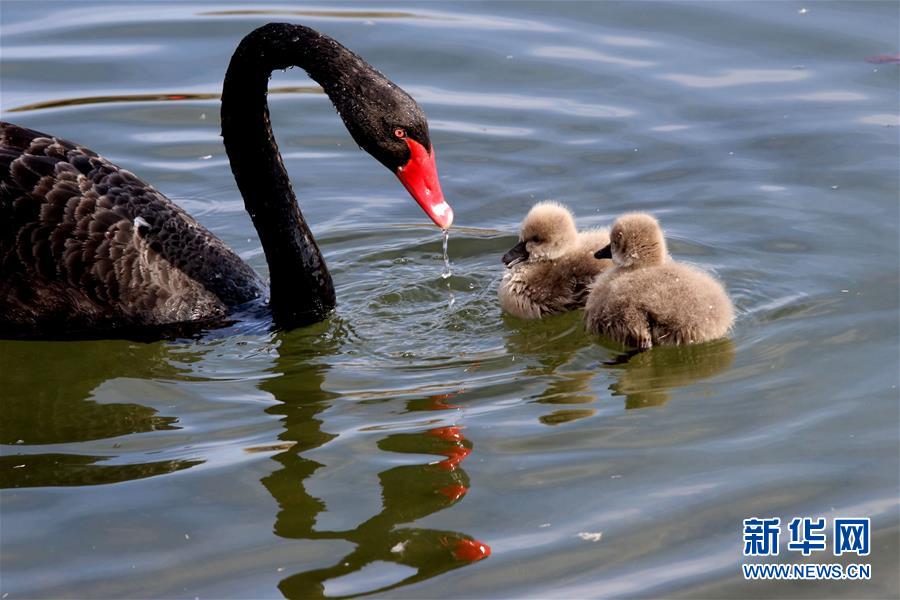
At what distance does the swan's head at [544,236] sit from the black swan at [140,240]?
95cm

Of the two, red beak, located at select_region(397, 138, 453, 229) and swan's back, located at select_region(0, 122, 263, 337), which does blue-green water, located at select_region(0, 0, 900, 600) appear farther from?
red beak, located at select_region(397, 138, 453, 229)

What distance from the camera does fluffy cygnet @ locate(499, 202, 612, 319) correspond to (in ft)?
20.0

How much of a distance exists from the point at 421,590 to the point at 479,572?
0.20 m

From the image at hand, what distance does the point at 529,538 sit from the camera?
443cm

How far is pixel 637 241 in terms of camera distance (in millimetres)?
5766

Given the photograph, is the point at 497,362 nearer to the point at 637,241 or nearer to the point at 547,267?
the point at 547,267

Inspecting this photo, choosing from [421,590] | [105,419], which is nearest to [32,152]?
[105,419]

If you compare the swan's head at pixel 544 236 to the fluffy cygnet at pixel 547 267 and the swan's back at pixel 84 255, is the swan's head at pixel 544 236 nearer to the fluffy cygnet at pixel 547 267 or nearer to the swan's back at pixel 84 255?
the fluffy cygnet at pixel 547 267

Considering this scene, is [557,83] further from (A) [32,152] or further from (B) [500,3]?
(A) [32,152]

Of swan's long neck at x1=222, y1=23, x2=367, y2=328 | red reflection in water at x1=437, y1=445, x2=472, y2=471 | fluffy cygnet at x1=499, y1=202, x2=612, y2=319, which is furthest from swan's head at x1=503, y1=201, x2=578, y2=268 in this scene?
red reflection in water at x1=437, y1=445, x2=472, y2=471

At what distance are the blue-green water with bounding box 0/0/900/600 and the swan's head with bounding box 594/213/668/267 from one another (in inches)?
15.5

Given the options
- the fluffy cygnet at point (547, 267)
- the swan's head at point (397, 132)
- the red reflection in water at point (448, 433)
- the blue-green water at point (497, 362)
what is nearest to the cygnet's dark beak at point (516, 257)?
the fluffy cygnet at point (547, 267)

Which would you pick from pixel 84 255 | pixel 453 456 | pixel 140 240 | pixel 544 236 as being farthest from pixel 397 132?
pixel 84 255

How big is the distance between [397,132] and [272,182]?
1.16 meters
